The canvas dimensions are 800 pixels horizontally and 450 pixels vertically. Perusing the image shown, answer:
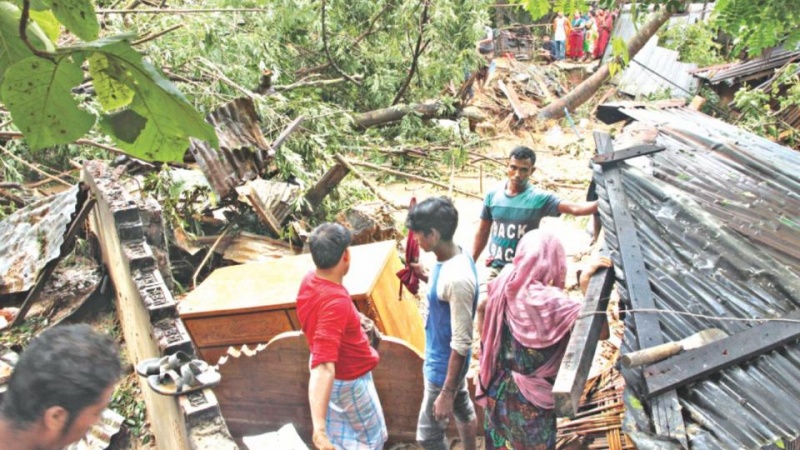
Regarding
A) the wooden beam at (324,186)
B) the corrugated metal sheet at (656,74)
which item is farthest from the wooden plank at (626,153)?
the corrugated metal sheet at (656,74)

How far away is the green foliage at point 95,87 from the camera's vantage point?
0.83 meters

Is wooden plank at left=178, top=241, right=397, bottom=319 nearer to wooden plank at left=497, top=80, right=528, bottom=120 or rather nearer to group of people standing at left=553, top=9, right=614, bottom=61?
wooden plank at left=497, top=80, right=528, bottom=120

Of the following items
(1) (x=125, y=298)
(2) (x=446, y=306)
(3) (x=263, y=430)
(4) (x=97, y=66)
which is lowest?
(3) (x=263, y=430)

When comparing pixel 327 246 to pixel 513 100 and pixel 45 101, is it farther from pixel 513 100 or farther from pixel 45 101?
pixel 513 100

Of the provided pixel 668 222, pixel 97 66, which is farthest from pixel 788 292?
pixel 97 66

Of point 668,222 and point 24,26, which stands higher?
point 24,26

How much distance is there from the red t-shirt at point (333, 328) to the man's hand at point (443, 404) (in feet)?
1.38

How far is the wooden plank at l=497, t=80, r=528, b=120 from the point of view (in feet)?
46.0

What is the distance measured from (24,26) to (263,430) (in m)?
3.64

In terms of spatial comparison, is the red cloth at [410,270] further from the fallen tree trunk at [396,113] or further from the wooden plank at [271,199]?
the fallen tree trunk at [396,113]

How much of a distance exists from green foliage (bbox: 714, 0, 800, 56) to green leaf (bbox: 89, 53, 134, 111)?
3.07 m

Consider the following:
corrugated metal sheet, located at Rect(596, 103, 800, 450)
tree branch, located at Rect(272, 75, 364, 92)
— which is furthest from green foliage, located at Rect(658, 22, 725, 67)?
corrugated metal sheet, located at Rect(596, 103, 800, 450)

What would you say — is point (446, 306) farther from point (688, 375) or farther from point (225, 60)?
point (225, 60)

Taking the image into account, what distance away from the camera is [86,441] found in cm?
399
